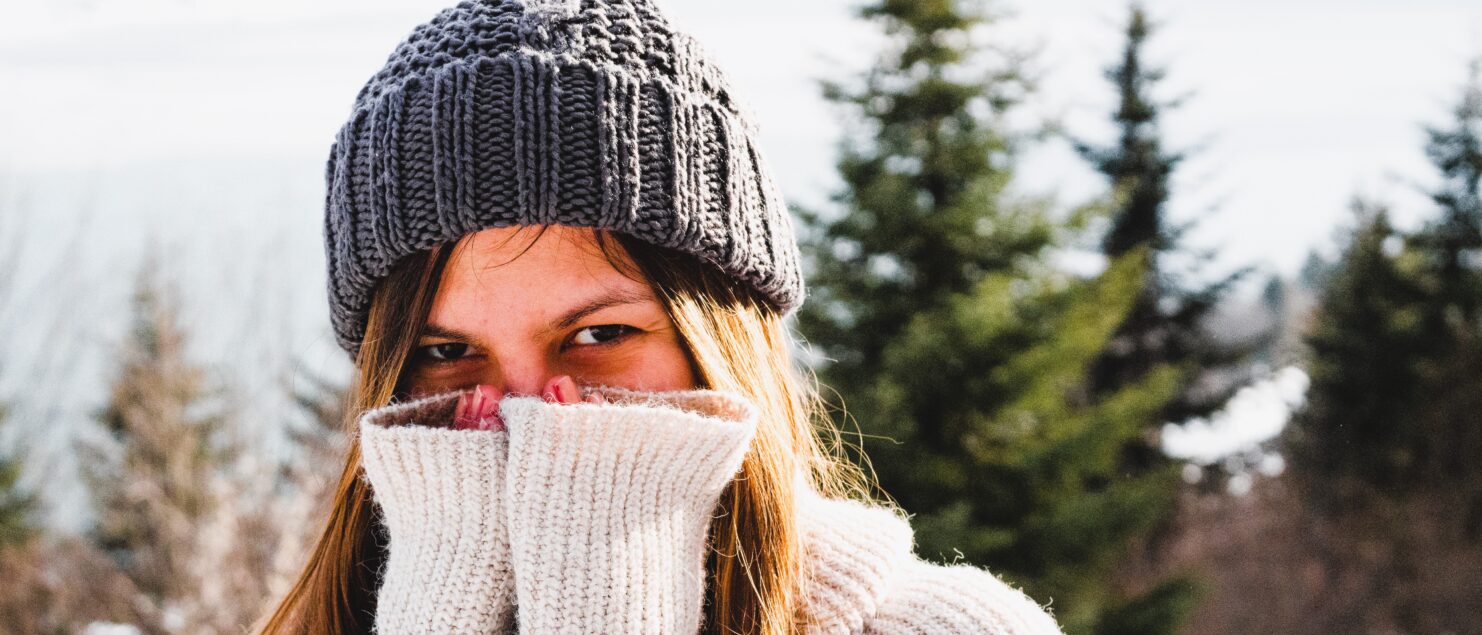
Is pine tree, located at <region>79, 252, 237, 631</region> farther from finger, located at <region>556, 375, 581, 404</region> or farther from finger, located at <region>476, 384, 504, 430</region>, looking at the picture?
finger, located at <region>556, 375, 581, 404</region>

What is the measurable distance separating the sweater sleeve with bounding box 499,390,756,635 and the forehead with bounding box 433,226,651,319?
164 mm

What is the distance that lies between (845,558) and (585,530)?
1.52ft

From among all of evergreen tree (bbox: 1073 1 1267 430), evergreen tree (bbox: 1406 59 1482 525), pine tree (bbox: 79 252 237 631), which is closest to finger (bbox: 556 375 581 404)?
pine tree (bbox: 79 252 237 631)

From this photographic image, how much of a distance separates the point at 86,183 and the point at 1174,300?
17555 mm

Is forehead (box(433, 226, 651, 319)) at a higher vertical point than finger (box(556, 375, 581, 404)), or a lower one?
higher

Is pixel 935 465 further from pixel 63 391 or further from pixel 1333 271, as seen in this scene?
pixel 1333 271

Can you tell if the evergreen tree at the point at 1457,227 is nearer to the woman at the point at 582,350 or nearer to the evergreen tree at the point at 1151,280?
the evergreen tree at the point at 1151,280

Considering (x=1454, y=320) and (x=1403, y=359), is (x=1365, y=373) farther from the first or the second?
(x=1454, y=320)

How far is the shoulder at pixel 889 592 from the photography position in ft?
5.70

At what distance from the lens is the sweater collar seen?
1.76m

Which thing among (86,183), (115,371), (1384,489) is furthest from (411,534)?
(1384,489)

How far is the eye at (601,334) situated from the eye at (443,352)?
0.23 meters

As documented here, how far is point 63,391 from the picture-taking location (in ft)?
41.6

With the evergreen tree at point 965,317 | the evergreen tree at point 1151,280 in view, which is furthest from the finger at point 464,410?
the evergreen tree at point 1151,280
